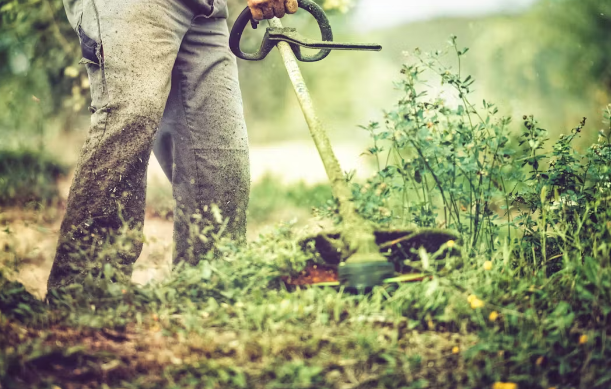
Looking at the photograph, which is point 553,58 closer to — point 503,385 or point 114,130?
point 114,130

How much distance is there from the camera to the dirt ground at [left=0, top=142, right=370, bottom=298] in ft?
8.20

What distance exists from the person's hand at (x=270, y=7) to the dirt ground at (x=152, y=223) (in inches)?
27.5

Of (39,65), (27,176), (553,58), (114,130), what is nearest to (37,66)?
(39,65)

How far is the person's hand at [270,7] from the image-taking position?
8.43ft

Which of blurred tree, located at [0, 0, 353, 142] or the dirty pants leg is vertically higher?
blurred tree, located at [0, 0, 353, 142]

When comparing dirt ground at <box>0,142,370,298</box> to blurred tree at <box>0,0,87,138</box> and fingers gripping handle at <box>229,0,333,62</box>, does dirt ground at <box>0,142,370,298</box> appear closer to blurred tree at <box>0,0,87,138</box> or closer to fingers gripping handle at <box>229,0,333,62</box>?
fingers gripping handle at <box>229,0,333,62</box>

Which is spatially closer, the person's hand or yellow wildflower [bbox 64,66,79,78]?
the person's hand

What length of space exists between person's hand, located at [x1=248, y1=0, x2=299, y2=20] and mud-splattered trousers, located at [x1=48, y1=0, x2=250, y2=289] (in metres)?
0.23

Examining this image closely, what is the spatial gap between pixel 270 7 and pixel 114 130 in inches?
32.5

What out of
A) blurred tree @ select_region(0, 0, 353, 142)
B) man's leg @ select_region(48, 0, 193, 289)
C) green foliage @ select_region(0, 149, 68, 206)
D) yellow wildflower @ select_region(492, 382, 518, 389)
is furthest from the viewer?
blurred tree @ select_region(0, 0, 353, 142)

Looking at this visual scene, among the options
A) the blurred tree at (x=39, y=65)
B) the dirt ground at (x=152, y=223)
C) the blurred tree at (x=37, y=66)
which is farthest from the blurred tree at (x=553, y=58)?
the blurred tree at (x=37, y=66)

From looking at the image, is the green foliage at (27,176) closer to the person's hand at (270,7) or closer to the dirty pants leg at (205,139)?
the dirty pants leg at (205,139)

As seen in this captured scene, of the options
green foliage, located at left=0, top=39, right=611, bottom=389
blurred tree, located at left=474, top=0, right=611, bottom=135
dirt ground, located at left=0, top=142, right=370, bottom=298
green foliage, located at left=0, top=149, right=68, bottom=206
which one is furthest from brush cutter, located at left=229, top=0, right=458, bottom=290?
blurred tree, located at left=474, top=0, right=611, bottom=135

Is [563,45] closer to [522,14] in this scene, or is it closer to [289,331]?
[522,14]
